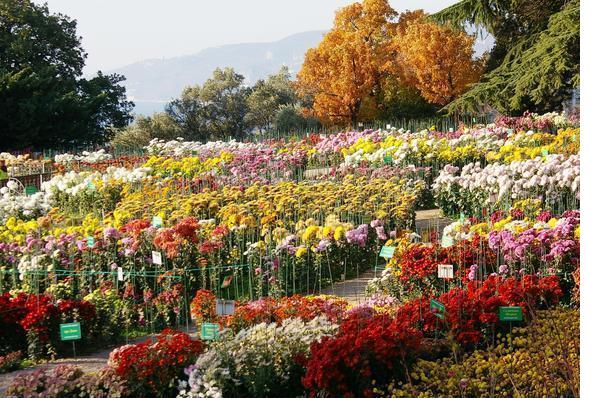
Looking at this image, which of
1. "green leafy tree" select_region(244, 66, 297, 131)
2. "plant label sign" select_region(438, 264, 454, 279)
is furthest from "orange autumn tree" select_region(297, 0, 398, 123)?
"plant label sign" select_region(438, 264, 454, 279)

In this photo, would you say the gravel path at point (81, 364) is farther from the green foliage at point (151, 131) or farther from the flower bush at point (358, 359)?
the green foliage at point (151, 131)

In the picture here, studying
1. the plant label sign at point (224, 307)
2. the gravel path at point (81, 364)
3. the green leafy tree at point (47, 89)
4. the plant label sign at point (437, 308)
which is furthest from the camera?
the green leafy tree at point (47, 89)

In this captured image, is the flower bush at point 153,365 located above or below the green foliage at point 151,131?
below

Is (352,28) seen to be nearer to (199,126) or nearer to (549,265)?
(199,126)

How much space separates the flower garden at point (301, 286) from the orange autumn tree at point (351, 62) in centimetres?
1497

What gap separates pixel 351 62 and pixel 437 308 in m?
23.5

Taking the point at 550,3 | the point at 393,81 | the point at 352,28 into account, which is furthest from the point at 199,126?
the point at 550,3

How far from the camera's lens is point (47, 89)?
28125mm

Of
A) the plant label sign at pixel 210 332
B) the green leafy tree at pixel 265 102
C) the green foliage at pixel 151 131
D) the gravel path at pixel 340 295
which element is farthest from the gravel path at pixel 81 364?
the green leafy tree at pixel 265 102

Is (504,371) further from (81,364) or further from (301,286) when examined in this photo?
(301,286)

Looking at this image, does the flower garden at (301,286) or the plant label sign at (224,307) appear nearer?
the flower garden at (301,286)

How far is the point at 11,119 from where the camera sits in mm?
26547

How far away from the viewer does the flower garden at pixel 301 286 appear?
5.20m
